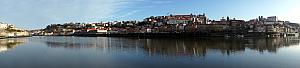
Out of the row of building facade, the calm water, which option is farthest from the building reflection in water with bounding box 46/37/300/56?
the row of building facade

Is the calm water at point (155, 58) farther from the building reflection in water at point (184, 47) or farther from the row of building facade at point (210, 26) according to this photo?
the row of building facade at point (210, 26)

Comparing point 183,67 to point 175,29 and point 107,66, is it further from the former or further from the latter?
point 175,29

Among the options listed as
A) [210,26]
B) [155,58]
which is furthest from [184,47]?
[210,26]

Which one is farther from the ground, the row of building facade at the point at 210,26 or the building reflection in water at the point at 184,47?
the row of building facade at the point at 210,26

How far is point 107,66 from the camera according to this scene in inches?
858

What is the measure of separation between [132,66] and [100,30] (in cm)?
15384

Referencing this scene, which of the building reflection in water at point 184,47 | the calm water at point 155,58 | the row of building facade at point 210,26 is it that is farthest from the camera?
the row of building facade at point 210,26

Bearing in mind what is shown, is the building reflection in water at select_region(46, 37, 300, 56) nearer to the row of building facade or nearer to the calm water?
the calm water

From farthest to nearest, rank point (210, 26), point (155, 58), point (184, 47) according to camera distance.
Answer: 1. point (210, 26)
2. point (184, 47)
3. point (155, 58)

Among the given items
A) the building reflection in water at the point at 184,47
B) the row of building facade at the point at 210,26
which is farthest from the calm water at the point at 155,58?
the row of building facade at the point at 210,26

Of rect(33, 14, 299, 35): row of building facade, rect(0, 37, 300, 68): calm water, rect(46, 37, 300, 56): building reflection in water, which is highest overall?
rect(33, 14, 299, 35): row of building facade

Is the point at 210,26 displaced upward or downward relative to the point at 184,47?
upward

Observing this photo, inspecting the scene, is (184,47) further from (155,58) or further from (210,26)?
(210,26)

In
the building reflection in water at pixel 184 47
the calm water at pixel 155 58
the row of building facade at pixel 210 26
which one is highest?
the row of building facade at pixel 210 26
